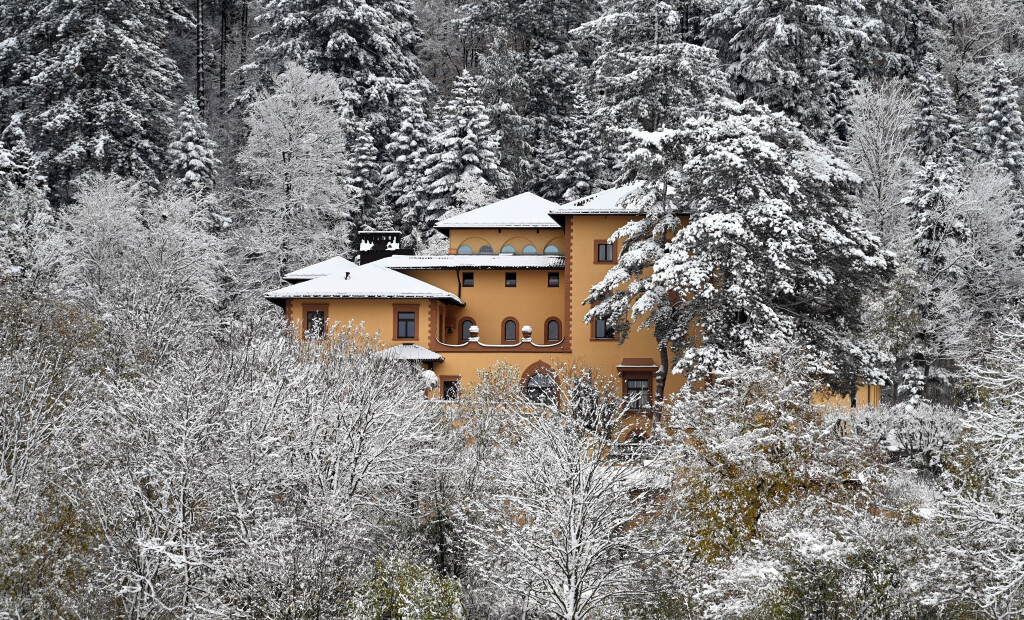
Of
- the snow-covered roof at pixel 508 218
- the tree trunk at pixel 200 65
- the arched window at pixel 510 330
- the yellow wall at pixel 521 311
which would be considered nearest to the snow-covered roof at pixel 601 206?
the yellow wall at pixel 521 311

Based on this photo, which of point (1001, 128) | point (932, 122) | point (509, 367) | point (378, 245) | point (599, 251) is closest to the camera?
point (509, 367)

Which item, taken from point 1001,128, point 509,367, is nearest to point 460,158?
point 509,367

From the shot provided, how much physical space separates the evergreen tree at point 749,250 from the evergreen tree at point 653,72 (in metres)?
8.52

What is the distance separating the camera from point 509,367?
113 feet

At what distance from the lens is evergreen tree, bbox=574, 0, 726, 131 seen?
44.4m

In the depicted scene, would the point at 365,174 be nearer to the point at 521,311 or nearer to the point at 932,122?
the point at 521,311

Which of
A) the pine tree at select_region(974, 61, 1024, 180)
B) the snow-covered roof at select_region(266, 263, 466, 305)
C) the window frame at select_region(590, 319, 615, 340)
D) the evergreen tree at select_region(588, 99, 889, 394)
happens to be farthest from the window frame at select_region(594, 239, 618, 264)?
the pine tree at select_region(974, 61, 1024, 180)

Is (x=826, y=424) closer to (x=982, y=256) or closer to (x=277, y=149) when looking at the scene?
(x=982, y=256)

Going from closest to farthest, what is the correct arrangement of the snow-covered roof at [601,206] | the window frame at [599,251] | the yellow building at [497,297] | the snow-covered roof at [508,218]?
the yellow building at [497,297] → the snow-covered roof at [601,206] → the window frame at [599,251] → the snow-covered roof at [508,218]

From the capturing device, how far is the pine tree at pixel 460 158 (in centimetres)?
5341

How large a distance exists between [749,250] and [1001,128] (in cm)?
3007

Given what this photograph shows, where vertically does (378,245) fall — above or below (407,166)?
below

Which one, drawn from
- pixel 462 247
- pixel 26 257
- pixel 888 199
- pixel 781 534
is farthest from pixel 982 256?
pixel 26 257

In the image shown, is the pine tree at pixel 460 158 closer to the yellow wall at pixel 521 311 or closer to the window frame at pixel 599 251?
the yellow wall at pixel 521 311
